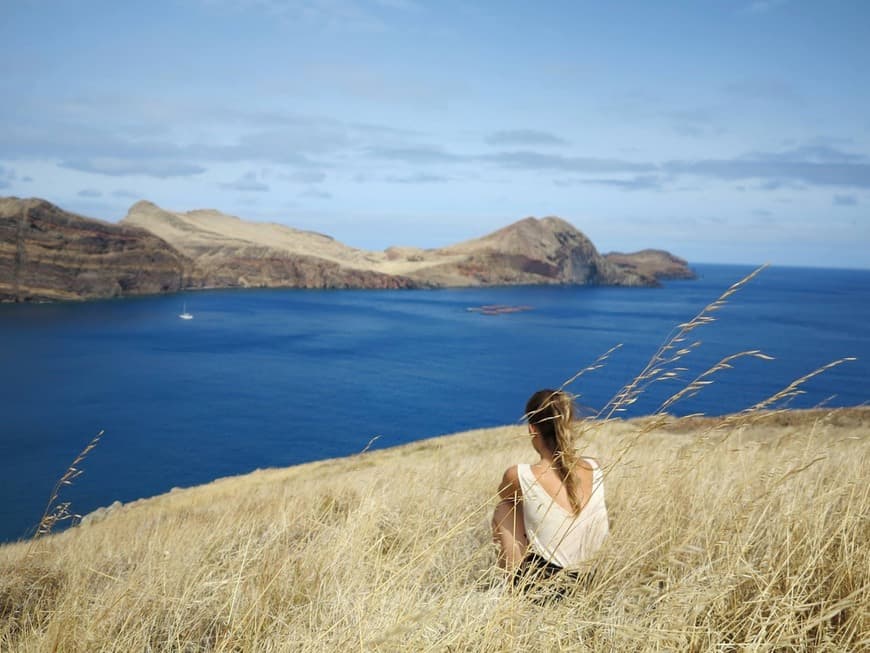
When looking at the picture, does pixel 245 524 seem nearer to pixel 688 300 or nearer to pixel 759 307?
pixel 759 307

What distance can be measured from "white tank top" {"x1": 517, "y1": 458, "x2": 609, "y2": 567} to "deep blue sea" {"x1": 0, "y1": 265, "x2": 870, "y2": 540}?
88.7ft

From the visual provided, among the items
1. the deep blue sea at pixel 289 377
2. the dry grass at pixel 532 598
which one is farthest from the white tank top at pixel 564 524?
the deep blue sea at pixel 289 377

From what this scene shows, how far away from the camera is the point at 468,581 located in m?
3.77

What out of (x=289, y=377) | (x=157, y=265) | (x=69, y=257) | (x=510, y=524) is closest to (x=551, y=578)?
(x=510, y=524)

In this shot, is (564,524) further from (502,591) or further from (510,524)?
(502,591)

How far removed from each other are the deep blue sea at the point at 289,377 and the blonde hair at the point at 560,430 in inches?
1066

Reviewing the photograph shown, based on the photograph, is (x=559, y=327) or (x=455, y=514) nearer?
(x=455, y=514)

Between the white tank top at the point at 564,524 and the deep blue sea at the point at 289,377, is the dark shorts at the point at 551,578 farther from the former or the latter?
the deep blue sea at the point at 289,377

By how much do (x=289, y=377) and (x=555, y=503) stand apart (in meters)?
63.2

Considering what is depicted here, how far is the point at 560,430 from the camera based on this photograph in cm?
330

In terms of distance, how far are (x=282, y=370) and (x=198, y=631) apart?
65953mm

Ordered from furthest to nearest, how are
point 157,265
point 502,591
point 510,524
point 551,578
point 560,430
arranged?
point 157,265 → point 510,524 → point 560,430 → point 502,591 → point 551,578

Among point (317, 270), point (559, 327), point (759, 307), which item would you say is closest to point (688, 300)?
point (759, 307)

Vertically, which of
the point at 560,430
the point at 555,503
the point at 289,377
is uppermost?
the point at 560,430
